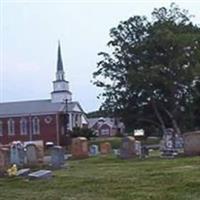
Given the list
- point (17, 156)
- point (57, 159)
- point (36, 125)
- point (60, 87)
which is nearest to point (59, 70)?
point (60, 87)

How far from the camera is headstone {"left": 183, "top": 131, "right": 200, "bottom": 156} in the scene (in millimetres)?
30984

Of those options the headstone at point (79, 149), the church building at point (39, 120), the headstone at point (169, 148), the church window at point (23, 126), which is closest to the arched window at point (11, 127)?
the church building at point (39, 120)

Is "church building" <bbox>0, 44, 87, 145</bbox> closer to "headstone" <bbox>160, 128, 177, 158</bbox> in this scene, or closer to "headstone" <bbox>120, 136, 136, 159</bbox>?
"headstone" <bbox>160, 128, 177, 158</bbox>

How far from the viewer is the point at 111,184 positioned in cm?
1658

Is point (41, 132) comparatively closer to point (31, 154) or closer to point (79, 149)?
point (79, 149)

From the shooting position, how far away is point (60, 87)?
109875mm

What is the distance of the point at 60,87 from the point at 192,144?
79.4 metres

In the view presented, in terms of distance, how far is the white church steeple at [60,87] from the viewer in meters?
105

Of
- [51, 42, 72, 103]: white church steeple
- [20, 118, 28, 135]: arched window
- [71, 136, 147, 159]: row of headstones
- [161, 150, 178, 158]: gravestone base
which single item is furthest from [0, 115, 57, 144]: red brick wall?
[161, 150, 178, 158]: gravestone base

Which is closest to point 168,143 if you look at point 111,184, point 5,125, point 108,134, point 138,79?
point 111,184

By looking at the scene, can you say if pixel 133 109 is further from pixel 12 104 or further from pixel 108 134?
pixel 108 134

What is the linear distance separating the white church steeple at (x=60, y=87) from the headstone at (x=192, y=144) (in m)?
69.1

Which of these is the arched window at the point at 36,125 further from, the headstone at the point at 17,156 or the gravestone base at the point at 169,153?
the gravestone base at the point at 169,153

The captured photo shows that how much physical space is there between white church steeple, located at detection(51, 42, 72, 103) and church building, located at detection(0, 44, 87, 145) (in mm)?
1894
